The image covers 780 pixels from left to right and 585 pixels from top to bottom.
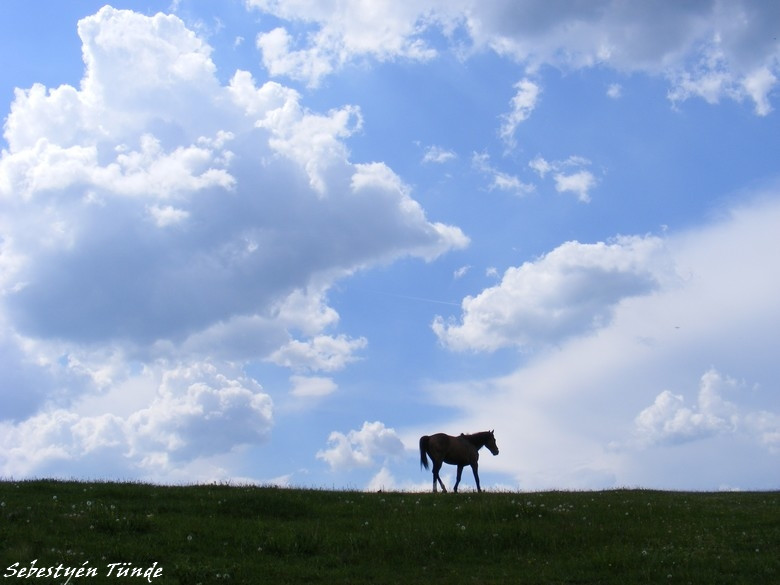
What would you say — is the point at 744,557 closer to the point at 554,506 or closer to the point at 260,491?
the point at 554,506

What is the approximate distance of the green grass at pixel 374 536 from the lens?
18031mm

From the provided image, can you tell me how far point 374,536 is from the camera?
20.7 metres

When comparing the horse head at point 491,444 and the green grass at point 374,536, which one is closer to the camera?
the green grass at point 374,536

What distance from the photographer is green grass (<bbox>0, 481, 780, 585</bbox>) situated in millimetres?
18031

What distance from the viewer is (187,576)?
56.3 ft

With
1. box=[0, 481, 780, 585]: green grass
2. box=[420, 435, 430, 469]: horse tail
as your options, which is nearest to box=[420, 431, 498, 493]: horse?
box=[420, 435, 430, 469]: horse tail

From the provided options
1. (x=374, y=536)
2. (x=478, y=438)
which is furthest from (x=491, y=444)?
(x=374, y=536)

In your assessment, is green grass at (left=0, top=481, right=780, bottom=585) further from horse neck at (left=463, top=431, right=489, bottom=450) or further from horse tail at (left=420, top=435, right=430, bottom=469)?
horse neck at (left=463, top=431, right=489, bottom=450)

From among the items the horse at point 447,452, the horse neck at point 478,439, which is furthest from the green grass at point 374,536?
the horse neck at point 478,439

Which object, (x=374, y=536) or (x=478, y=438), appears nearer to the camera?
(x=374, y=536)

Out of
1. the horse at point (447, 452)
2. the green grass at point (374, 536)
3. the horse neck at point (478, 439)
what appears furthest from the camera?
the horse neck at point (478, 439)

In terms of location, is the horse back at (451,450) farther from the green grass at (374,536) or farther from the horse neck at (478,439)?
the green grass at (374,536)

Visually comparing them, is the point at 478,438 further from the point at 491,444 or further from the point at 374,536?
the point at 374,536

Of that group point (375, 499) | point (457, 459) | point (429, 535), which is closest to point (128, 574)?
point (429, 535)
